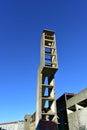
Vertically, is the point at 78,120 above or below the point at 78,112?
below

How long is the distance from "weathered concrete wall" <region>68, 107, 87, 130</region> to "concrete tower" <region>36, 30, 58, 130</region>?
2.43m

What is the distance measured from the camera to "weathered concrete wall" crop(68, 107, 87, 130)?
69.1 feet

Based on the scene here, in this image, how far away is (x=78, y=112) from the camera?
2252 cm

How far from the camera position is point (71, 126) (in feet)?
78.8

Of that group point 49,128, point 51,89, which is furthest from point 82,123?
point 51,89

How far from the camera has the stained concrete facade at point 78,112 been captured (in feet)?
69.9

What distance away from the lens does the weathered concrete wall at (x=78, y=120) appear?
829 inches

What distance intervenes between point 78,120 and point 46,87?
656 cm

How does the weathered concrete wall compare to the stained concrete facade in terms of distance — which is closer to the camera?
the weathered concrete wall

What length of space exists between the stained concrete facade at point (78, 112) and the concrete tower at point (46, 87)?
2.41m

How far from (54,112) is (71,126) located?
3.02 metres

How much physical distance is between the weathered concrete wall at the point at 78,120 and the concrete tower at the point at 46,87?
2.43 m

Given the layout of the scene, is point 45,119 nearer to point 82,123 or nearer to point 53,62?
point 82,123

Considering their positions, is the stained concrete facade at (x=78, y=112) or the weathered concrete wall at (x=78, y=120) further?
the stained concrete facade at (x=78, y=112)
